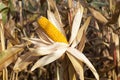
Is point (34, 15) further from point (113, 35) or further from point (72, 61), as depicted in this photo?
point (72, 61)

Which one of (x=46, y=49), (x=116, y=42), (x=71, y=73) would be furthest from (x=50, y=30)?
(x=116, y=42)

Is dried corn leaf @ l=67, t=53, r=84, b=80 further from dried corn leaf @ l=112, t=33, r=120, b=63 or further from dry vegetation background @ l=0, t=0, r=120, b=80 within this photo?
dried corn leaf @ l=112, t=33, r=120, b=63

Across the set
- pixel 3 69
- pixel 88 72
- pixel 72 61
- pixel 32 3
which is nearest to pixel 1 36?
pixel 3 69

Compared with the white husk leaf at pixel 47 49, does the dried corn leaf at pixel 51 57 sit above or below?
below

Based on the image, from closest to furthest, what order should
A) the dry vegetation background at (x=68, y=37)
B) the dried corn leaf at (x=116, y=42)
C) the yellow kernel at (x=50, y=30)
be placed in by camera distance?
the yellow kernel at (x=50, y=30), the dry vegetation background at (x=68, y=37), the dried corn leaf at (x=116, y=42)

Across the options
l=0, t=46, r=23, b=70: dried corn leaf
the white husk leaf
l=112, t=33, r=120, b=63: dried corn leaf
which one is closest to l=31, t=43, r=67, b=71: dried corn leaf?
the white husk leaf

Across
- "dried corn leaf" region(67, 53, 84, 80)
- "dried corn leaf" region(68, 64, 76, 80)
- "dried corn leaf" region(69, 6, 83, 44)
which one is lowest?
"dried corn leaf" region(68, 64, 76, 80)

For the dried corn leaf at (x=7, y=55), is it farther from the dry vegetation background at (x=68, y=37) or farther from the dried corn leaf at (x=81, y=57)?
the dried corn leaf at (x=81, y=57)

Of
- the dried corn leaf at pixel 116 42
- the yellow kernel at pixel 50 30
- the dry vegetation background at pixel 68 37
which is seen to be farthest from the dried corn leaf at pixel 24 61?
the dried corn leaf at pixel 116 42
